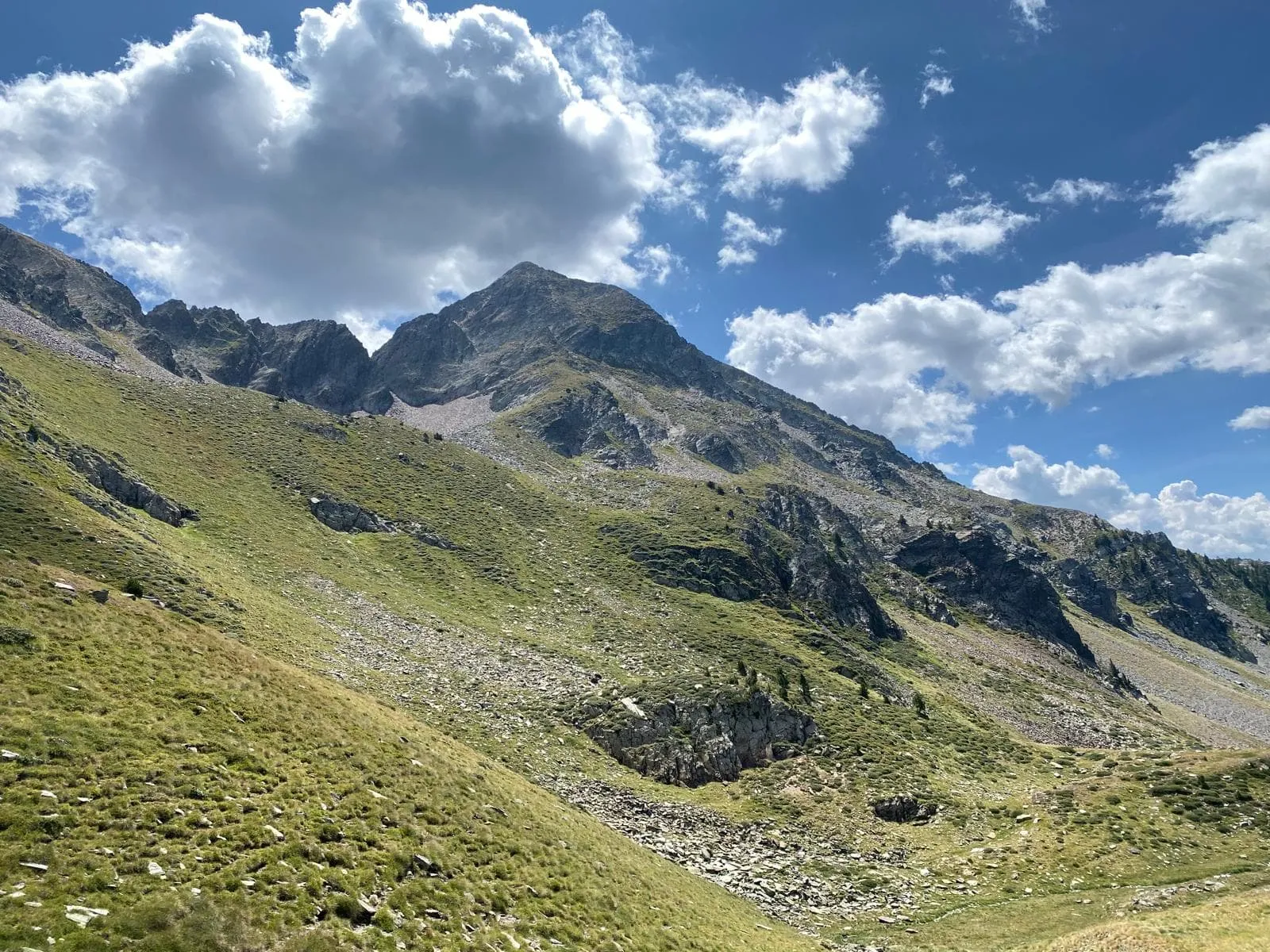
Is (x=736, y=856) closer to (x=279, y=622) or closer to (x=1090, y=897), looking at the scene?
(x=1090, y=897)

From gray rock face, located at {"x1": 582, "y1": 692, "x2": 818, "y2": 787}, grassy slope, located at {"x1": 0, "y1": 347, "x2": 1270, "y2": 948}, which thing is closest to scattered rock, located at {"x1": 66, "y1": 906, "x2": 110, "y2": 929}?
grassy slope, located at {"x1": 0, "y1": 347, "x2": 1270, "y2": 948}

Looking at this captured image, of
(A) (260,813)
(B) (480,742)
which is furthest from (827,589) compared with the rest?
(A) (260,813)

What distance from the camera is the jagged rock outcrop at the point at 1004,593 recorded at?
7101 inches

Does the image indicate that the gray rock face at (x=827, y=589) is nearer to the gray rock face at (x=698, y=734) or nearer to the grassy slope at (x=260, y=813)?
the gray rock face at (x=698, y=734)

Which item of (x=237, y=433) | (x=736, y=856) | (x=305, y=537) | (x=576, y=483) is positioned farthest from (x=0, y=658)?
(x=576, y=483)

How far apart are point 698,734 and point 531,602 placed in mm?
36503

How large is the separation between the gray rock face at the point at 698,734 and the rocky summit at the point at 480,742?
10.7 inches

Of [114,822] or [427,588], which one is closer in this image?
[114,822]

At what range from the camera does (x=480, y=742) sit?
149 ft

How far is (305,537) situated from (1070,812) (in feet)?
272

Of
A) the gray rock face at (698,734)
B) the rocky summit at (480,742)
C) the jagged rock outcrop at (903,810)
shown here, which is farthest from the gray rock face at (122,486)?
the jagged rock outcrop at (903,810)

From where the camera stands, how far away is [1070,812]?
42.5 m

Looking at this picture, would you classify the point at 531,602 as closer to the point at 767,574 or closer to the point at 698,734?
the point at 698,734

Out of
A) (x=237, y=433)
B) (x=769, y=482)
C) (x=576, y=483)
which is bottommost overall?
(x=237, y=433)
